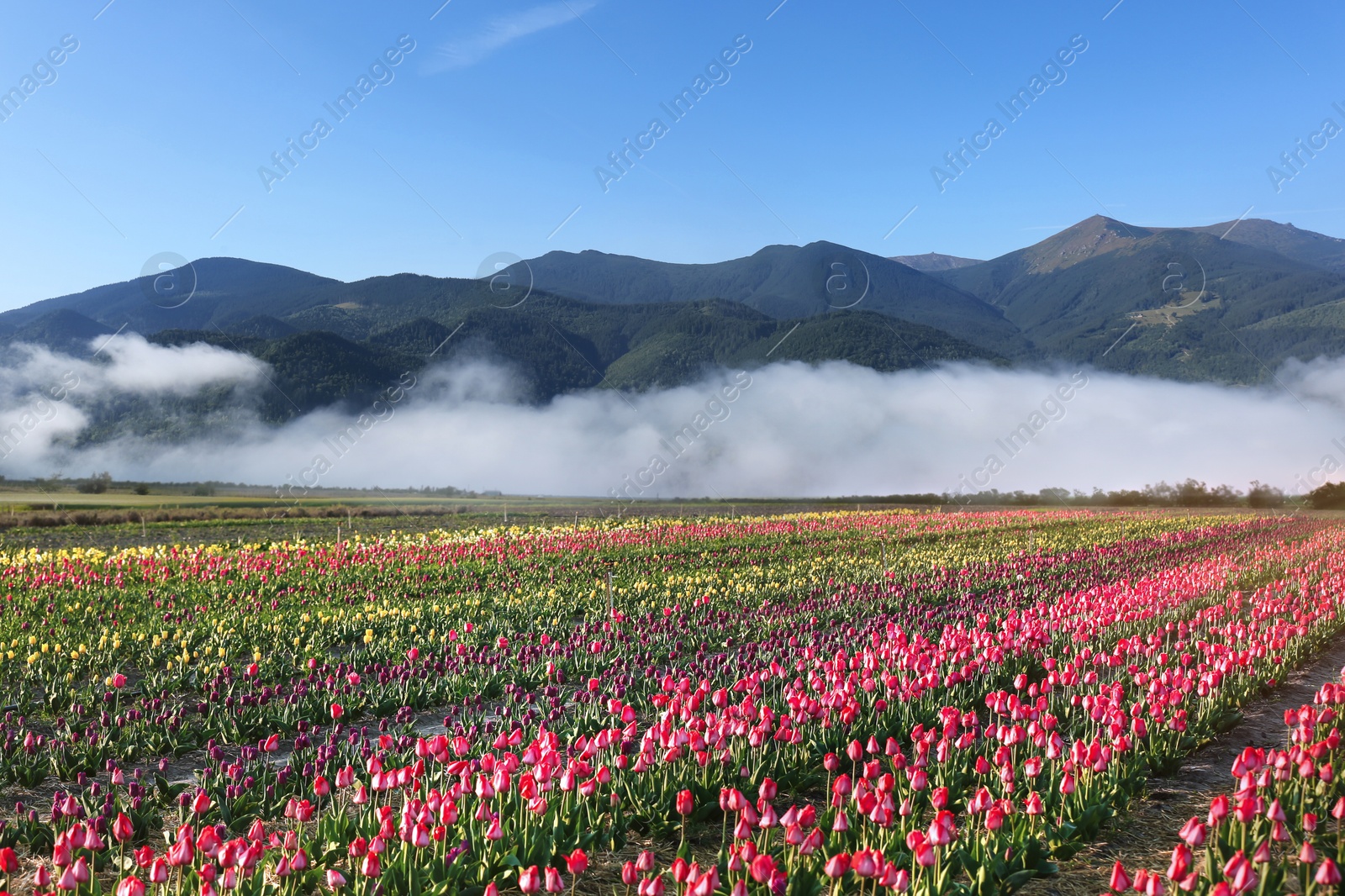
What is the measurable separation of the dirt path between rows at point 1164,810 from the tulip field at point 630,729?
0.42 feet

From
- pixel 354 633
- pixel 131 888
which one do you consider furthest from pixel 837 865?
pixel 354 633

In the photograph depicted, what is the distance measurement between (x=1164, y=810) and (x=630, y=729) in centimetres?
415

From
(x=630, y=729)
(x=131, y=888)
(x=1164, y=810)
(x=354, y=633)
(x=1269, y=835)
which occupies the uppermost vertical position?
(x=131, y=888)

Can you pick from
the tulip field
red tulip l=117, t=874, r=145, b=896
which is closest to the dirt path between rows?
the tulip field

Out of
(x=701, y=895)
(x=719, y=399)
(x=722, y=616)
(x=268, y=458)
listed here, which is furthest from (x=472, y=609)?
(x=268, y=458)

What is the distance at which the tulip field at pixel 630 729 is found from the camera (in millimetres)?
4707

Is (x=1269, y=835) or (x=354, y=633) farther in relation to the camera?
(x=354, y=633)

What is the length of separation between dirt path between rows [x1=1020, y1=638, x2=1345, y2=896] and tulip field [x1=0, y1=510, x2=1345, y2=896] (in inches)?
5.0

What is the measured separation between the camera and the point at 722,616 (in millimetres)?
14219

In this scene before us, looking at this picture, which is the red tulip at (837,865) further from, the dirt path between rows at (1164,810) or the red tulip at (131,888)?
the red tulip at (131,888)

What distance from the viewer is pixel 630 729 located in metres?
6.53

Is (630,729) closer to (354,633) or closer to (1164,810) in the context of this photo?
(1164,810)

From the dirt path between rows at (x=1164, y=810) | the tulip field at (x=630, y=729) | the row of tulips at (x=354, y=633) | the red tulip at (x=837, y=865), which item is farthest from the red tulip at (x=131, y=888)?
the dirt path between rows at (x=1164, y=810)

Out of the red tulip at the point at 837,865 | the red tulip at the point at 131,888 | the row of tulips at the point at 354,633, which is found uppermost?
the red tulip at the point at 131,888
